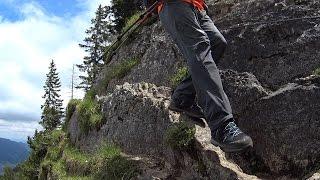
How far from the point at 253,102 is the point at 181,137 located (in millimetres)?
1419

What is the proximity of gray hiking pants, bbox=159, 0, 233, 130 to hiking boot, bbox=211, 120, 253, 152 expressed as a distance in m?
0.10

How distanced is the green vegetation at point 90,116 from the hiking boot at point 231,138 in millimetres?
5478

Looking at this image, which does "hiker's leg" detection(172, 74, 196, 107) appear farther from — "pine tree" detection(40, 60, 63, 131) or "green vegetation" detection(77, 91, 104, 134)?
"pine tree" detection(40, 60, 63, 131)

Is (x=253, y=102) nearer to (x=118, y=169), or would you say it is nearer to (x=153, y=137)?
(x=153, y=137)

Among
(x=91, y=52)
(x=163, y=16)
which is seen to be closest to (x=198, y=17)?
(x=163, y=16)

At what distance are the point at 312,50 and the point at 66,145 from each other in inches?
327

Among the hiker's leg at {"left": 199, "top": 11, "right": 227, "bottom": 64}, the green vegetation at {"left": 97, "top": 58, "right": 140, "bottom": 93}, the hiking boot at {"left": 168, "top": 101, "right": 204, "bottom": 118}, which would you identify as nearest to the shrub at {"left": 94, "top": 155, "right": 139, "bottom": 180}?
the hiking boot at {"left": 168, "top": 101, "right": 204, "bottom": 118}

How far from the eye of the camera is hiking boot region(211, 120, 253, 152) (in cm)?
630

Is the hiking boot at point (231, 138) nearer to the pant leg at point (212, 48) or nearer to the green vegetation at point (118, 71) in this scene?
the pant leg at point (212, 48)

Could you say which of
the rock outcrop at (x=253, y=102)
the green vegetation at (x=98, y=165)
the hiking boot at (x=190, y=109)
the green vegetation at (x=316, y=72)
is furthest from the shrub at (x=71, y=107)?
the green vegetation at (x=316, y=72)

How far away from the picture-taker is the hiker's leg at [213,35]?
299 inches

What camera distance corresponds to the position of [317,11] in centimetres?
956

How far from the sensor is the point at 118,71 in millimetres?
14320

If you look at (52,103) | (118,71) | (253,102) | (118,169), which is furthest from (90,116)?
(52,103)
